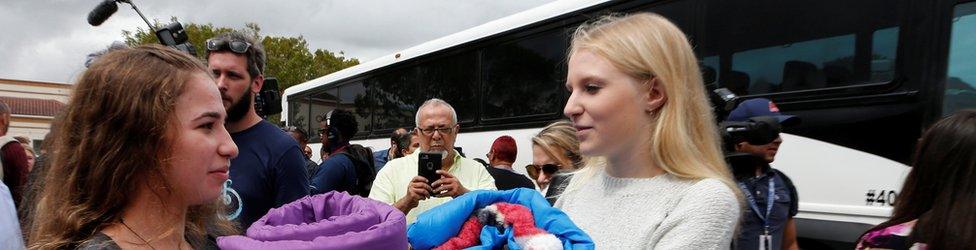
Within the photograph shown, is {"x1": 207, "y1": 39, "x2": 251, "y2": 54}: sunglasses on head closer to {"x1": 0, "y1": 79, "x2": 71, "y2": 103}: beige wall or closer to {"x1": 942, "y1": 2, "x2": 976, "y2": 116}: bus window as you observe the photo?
{"x1": 942, "y1": 2, "x2": 976, "y2": 116}: bus window

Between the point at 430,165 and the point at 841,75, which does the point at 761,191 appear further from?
the point at 841,75

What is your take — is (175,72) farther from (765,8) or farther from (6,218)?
(765,8)

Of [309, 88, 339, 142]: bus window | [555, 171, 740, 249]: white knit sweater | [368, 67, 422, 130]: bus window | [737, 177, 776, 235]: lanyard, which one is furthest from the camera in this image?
[309, 88, 339, 142]: bus window

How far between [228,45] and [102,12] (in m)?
1.50

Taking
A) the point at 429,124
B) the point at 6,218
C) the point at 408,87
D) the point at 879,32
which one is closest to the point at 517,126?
the point at 408,87

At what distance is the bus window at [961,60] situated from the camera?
3.79m

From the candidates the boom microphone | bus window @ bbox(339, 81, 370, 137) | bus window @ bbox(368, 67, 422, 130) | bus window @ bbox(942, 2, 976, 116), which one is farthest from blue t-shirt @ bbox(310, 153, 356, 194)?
bus window @ bbox(339, 81, 370, 137)

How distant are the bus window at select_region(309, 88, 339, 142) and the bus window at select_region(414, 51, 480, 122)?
12.7ft

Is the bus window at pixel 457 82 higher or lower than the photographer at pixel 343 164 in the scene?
higher

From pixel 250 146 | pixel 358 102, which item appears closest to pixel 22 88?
pixel 358 102

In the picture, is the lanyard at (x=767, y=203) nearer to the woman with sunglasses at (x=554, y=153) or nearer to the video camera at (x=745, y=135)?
the video camera at (x=745, y=135)

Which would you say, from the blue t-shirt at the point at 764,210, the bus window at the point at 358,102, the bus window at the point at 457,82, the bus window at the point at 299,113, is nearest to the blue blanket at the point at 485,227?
the blue t-shirt at the point at 764,210

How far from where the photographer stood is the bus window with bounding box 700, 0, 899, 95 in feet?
13.7

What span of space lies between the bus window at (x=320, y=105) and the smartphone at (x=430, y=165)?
8.86 metres
